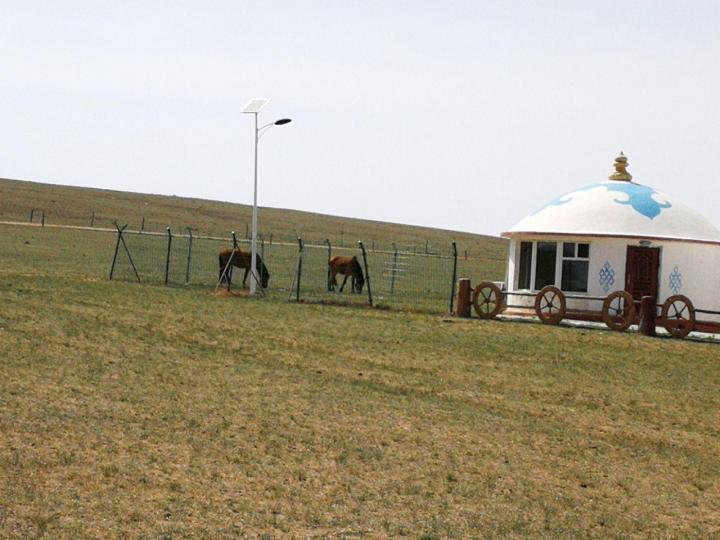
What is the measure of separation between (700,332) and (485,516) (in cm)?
1737

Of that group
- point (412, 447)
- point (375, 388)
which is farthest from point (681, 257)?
point (412, 447)

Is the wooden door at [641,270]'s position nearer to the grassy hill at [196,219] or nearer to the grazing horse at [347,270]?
the grazing horse at [347,270]

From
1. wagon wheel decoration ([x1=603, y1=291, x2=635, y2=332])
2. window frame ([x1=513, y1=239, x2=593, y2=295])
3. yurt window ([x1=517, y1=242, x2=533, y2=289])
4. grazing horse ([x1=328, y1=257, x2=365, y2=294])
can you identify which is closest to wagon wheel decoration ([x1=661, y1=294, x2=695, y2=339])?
wagon wheel decoration ([x1=603, y1=291, x2=635, y2=332])

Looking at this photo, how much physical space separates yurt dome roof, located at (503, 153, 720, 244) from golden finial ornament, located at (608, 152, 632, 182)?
Result: 1.35 ft

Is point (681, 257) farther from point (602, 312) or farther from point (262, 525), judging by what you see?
point (262, 525)

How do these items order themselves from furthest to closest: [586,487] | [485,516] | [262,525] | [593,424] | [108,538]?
[593,424]
[586,487]
[485,516]
[262,525]
[108,538]

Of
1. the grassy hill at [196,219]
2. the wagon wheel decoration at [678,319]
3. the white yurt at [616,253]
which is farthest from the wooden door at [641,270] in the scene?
the grassy hill at [196,219]

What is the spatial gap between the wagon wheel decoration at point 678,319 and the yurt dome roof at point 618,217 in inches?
82.1

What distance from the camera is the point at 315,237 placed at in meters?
101

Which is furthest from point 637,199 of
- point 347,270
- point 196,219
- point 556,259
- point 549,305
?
point 196,219

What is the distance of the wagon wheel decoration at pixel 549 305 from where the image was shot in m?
25.9

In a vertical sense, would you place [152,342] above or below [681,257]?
below

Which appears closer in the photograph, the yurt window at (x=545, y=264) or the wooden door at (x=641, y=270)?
the wooden door at (x=641, y=270)

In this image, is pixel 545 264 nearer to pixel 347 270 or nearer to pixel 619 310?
pixel 619 310
